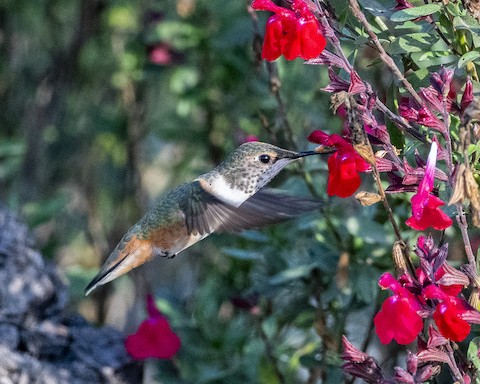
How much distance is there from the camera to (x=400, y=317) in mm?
1694

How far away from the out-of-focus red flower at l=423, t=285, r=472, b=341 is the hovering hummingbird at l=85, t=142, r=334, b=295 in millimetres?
594

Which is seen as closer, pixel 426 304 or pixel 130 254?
pixel 426 304

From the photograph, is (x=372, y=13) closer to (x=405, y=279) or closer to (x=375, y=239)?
(x=405, y=279)

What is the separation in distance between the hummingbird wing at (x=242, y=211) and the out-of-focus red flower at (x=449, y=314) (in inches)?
24.1

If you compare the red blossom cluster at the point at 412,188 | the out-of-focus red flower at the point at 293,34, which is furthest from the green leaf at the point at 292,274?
the out-of-focus red flower at the point at 293,34

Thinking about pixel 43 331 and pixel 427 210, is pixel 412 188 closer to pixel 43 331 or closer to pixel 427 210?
pixel 427 210

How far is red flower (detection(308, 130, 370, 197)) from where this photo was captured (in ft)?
6.10

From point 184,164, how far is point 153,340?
6.28 ft

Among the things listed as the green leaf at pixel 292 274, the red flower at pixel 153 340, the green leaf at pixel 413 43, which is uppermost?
the green leaf at pixel 413 43

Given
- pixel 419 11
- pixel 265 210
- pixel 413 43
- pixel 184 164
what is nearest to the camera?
pixel 419 11

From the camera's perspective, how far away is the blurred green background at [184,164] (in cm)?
294

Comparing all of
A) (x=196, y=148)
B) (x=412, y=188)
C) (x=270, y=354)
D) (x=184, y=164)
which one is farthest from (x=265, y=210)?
(x=184, y=164)

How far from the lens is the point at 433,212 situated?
5.51ft

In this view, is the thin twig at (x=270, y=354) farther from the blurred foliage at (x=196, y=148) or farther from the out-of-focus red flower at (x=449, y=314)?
the out-of-focus red flower at (x=449, y=314)
